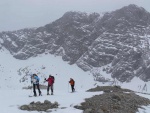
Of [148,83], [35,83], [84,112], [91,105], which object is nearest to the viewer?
[84,112]

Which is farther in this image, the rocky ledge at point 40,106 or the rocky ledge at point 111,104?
the rocky ledge at point 111,104

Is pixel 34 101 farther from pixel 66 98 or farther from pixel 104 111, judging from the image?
pixel 104 111

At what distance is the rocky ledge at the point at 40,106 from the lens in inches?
1066

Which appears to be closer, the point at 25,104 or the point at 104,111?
the point at 104,111

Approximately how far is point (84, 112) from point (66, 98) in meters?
5.87

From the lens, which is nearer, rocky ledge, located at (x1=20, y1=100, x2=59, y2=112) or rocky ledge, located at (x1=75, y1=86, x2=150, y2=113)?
rocky ledge, located at (x1=20, y1=100, x2=59, y2=112)

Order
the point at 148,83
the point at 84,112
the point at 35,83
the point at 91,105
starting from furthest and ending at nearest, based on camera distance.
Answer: the point at 148,83
the point at 35,83
the point at 91,105
the point at 84,112

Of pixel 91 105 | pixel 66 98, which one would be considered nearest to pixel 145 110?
pixel 91 105

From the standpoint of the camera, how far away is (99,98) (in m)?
30.5

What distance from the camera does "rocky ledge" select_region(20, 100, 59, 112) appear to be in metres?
27.1

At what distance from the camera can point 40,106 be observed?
2778 centimetres

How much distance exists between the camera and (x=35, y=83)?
111 feet

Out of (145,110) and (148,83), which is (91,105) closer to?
(145,110)

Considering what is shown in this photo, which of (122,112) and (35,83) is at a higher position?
(35,83)
